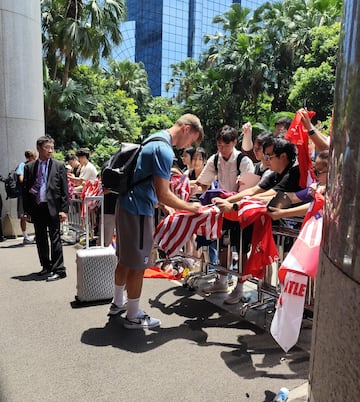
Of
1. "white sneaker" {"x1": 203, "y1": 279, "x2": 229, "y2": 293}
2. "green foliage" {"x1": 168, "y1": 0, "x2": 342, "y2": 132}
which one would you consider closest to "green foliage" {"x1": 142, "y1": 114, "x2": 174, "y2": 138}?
"green foliage" {"x1": 168, "y1": 0, "x2": 342, "y2": 132}

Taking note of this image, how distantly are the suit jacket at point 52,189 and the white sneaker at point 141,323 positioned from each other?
2.51 m

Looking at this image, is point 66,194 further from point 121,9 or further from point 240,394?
point 121,9

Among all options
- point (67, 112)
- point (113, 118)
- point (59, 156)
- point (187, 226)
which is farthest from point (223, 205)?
point (113, 118)

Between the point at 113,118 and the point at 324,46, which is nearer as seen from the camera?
the point at 324,46

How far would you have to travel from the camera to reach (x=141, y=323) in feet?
14.0

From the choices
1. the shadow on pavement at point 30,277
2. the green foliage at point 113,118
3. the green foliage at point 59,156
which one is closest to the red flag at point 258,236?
the shadow on pavement at point 30,277

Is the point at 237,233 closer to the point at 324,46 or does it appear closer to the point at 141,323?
the point at 141,323

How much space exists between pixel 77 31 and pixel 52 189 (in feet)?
60.9

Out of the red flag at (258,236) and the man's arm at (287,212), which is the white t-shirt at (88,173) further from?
the man's arm at (287,212)

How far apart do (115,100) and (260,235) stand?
2616 centimetres

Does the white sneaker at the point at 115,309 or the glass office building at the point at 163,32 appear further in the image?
the glass office building at the point at 163,32

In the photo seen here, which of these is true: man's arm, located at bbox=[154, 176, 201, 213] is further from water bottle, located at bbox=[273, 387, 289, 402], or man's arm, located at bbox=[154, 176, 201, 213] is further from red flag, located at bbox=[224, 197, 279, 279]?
water bottle, located at bbox=[273, 387, 289, 402]

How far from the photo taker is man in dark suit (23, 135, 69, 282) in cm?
612

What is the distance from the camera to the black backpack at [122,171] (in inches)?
159
